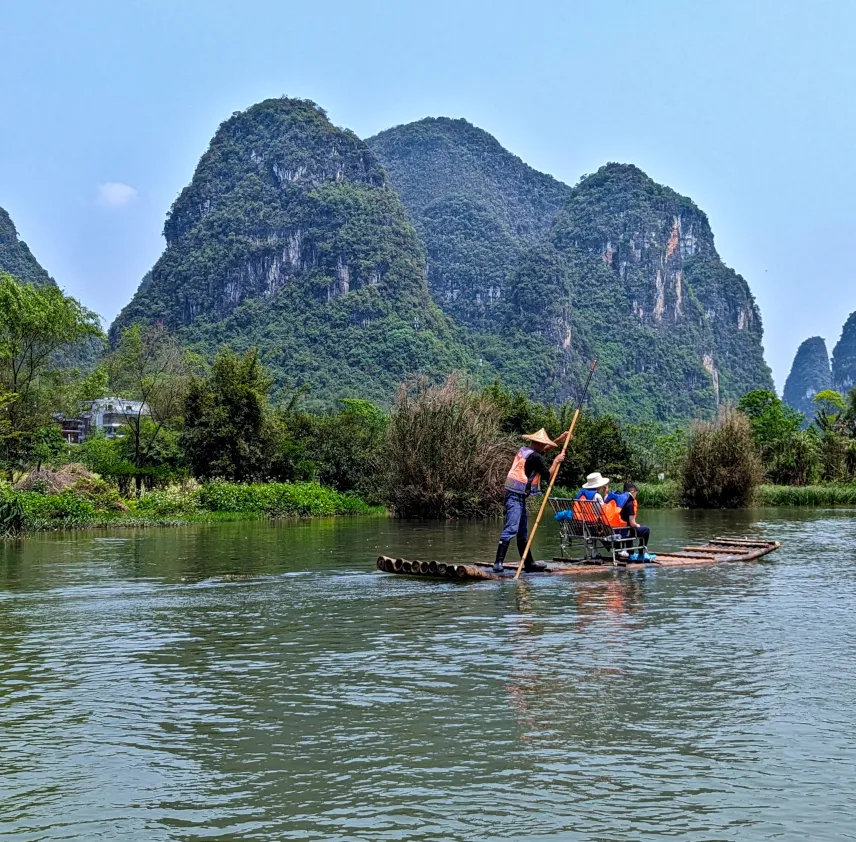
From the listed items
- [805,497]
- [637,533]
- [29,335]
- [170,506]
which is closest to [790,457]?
[805,497]

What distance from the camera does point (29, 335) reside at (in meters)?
42.6

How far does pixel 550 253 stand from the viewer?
16488 cm

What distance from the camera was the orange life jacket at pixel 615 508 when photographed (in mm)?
16844

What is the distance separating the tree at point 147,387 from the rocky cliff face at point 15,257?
5301cm

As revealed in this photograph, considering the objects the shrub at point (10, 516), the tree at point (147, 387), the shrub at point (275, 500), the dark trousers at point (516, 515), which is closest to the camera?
the dark trousers at point (516, 515)

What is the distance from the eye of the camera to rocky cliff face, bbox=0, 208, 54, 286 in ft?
439

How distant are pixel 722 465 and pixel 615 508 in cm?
2662

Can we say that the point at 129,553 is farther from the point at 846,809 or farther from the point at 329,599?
the point at 846,809

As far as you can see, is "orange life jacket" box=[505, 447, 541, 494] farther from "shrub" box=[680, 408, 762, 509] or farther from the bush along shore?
"shrub" box=[680, 408, 762, 509]

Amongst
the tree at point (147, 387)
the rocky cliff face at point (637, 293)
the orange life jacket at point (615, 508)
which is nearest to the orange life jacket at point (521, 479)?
the orange life jacket at point (615, 508)

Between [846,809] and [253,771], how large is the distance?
130 inches

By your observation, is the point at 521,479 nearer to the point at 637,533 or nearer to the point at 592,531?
the point at 592,531

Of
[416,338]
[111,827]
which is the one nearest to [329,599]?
[111,827]

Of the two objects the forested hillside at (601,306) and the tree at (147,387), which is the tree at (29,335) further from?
the forested hillside at (601,306)
